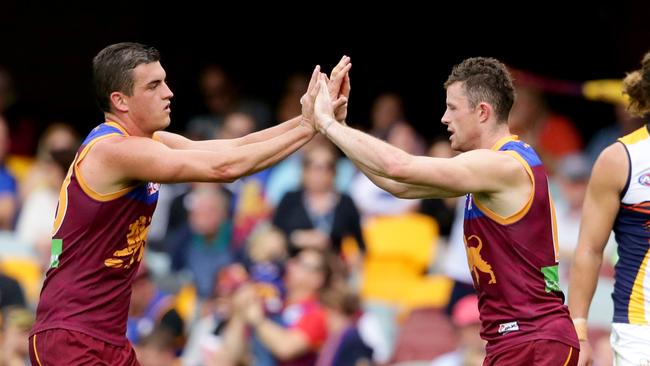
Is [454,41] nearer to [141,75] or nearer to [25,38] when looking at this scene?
[25,38]

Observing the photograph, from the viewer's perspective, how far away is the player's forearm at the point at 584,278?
645 centimetres

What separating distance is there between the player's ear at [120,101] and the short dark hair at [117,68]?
0.8 inches

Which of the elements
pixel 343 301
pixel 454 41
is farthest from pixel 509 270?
pixel 454 41

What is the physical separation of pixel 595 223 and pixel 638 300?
413mm

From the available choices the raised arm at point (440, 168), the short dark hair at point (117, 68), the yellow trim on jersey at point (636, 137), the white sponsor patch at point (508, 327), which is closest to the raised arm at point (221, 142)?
the short dark hair at point (117, 68)

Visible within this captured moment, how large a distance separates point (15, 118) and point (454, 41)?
4.93 m

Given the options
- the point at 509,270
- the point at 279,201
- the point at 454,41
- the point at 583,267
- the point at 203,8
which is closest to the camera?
the point at 509,270

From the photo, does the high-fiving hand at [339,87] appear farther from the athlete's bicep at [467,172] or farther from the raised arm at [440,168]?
the athlete's bicep at [467,172]

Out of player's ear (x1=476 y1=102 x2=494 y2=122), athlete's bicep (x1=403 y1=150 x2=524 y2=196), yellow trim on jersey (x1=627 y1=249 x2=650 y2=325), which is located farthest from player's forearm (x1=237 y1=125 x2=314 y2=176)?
yellow trim on jersey (x1=627 y1=249 x2=650 y2=325)

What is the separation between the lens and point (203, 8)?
14.8m

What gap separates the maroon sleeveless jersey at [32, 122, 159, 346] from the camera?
6.12m

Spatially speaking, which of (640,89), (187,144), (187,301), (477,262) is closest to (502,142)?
(477,262)

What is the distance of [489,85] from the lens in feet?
20.2

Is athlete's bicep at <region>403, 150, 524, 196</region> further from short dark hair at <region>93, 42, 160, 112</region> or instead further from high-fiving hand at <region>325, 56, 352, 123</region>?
short dark hair at <region>93, 42, 160, 112</region>
